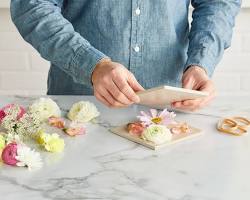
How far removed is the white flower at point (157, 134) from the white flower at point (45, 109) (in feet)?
0.64

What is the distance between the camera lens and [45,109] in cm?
91

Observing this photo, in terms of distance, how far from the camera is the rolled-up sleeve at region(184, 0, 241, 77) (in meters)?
1.04

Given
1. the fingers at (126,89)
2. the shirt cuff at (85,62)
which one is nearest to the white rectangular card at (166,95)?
the fingers at (126,89)

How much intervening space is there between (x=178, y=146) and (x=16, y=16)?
1.46 ft

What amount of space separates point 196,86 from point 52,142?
0.33 metres

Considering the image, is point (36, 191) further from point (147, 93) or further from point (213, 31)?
point (213, 31)

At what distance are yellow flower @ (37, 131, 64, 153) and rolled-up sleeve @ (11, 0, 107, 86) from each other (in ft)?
0.52

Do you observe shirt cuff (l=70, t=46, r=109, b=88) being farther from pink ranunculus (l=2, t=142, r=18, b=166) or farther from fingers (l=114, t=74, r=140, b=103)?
pink ranunculus (l=2, t=142, r=18, b=166)

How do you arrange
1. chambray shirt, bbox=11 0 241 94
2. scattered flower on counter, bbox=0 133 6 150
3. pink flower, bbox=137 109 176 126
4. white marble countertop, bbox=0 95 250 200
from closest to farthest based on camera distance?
white marble countertop, bbox=0 95 250 200 → scattered flower on counter, bbox=0 133 6 150 → pink flower, bbox=137 109 176 126 → chambray shirt, bbox=11 0 241 94

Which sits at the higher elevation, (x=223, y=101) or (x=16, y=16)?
(x=16, y=16)

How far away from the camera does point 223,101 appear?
105cm

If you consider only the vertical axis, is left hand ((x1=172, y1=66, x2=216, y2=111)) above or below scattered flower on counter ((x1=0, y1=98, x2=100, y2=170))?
above

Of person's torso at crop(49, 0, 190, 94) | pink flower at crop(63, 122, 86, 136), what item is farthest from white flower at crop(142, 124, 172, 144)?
person's torso at crop(49, 0, 190, 94)

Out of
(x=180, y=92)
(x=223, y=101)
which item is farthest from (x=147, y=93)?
(x=223, y=101)
